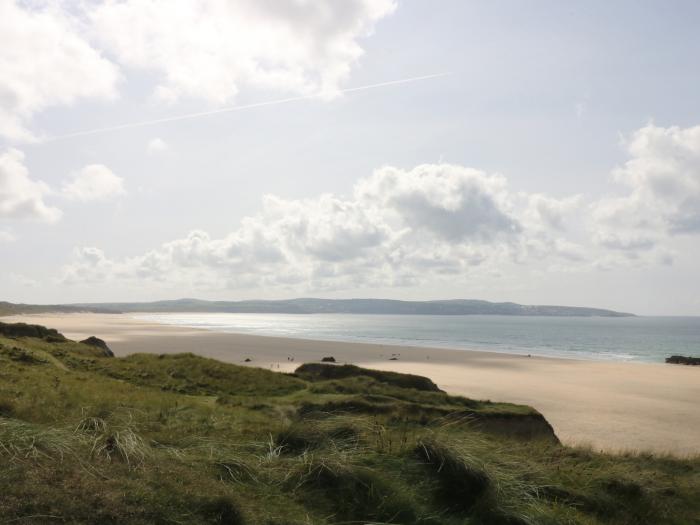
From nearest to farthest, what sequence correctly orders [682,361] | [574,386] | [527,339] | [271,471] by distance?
[271,471], [574,386], [682,361], [527,339]

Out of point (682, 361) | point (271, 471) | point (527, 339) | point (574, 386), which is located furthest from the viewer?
point (527, 339)

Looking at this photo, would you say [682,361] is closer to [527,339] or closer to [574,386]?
[574,386]

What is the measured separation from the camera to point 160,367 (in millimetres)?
17781

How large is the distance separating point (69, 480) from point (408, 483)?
4.32 metres

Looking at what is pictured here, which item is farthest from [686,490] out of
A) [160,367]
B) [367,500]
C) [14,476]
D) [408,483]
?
[160,367]

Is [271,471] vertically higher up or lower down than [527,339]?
higher up

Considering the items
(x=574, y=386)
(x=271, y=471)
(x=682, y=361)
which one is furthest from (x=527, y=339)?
(x=271, y=471)

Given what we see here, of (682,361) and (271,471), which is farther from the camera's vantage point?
(682,361)

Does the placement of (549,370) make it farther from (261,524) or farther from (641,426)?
(261,524)

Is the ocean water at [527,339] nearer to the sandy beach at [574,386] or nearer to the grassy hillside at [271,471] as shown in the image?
the sandy beach at [574,386]

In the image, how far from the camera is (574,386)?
117ft

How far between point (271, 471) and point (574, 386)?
33.4m

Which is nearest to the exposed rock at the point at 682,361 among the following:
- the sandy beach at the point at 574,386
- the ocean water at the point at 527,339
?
the ocean water at the point at 527,339

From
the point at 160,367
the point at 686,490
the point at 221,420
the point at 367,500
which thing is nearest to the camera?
the point at 367,500
